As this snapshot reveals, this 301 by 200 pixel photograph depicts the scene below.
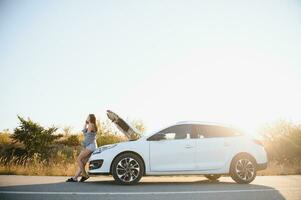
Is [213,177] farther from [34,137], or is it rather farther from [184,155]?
[34,137]

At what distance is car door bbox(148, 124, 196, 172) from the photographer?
10.5m

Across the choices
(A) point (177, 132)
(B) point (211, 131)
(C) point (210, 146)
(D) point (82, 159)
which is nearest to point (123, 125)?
(D) point (82, 159)

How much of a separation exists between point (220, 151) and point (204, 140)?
53 centimetres

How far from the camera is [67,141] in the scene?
3738 centimetres

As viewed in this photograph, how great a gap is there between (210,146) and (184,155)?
81cm

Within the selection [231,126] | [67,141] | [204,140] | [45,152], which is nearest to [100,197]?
[204,140]

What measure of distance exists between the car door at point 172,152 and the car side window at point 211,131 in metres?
0.31

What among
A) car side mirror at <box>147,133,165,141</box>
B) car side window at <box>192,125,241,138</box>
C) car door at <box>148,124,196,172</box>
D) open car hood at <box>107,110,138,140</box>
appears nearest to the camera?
car door at <box>148,124,196,172</box>

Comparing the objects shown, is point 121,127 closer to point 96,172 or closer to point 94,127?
point 94,127

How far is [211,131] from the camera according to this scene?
11.3 metres

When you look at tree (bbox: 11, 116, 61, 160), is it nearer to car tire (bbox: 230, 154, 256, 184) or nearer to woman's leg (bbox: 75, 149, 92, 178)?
woman's leg (bbox: 75, 149, 92, 178)

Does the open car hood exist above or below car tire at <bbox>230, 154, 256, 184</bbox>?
above

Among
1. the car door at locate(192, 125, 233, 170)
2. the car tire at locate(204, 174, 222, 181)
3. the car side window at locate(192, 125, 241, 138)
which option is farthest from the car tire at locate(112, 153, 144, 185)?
the car tire at locate(204, 174, 222, 181)

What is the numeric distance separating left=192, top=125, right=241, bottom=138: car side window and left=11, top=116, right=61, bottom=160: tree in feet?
67.7
